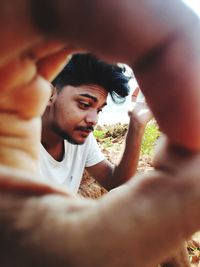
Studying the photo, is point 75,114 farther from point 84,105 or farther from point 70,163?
point 70,163

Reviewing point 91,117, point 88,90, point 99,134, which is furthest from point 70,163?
point 99,134

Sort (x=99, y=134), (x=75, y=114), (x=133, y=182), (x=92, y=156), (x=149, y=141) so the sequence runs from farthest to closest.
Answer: (x=99, y=134) → (x=149, y=141) → (x=92, y=156) → (x=75, y=114) → (x=133, y=182)

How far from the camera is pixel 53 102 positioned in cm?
165

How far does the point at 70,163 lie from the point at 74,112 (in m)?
0.28

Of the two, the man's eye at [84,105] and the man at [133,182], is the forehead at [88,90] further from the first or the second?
the man at [133,182]

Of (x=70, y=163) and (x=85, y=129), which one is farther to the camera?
(x=70, y=163)

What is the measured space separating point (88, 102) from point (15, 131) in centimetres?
130

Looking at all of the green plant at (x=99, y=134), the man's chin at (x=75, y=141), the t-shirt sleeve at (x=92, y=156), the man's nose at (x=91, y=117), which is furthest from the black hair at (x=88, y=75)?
the green plant at (x=99, y=134)

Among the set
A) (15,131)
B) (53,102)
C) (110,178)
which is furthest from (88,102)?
(15,131)

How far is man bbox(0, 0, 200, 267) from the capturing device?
25cm

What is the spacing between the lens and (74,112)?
164 centimetres

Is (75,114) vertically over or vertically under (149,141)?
over

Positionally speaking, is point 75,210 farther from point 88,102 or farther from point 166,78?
point 88,102

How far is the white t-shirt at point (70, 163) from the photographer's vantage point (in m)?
1.64
